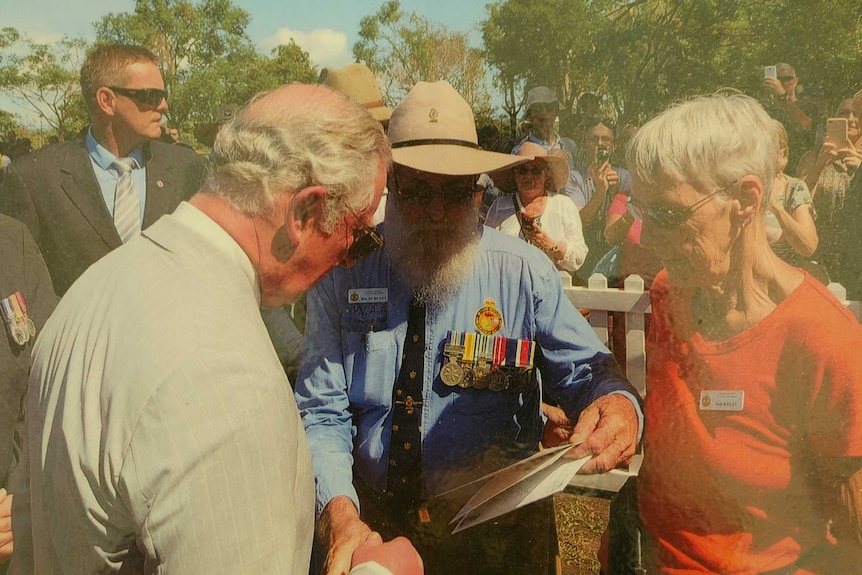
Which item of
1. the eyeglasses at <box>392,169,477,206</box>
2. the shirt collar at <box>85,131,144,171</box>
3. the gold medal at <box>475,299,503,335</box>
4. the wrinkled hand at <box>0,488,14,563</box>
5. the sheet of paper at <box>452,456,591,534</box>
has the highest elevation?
the shirt collar at <box>85,131,144,171</box>

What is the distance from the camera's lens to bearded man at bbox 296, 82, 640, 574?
1.92 meters

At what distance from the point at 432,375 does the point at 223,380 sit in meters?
0.87

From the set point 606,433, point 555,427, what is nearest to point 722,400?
point 606,433

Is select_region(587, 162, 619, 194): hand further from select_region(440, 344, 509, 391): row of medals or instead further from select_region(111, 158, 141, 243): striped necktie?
select_region(111, 158, 141, 243): striped necktie

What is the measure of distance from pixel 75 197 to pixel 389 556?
57.6 inches

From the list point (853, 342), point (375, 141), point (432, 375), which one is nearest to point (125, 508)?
point (375, 141)

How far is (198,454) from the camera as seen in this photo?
111 cm

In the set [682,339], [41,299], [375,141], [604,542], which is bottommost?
[604,542]

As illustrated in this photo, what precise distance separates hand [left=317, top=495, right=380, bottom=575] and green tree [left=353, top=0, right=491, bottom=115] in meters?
1.13

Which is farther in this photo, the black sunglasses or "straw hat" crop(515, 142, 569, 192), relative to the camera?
"straw hat" crop(515, 142, 569, 192)

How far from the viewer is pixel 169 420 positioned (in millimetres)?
1110

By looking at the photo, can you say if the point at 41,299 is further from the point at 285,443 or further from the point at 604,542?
the point at 604,542

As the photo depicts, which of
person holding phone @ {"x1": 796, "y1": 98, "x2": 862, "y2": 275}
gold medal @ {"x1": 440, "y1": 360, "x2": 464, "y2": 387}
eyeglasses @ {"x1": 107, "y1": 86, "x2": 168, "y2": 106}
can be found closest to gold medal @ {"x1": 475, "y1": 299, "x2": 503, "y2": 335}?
gold medal @ {"x1": 440, "y1": 360, "x2": 464, "y2": 387}

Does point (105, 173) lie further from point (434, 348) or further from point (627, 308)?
point (627, 308)
